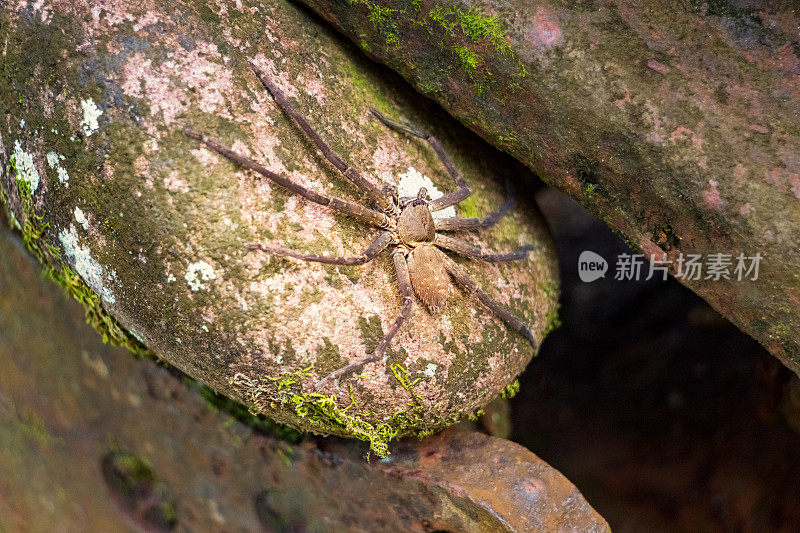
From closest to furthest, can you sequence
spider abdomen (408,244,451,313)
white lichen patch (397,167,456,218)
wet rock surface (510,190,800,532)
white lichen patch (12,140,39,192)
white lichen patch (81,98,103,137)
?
white lichen patch (81,98,103,137) < white lichen patch (12,140,39,192) < spider abdomen (408,244,451,313) < white lichen patch (397,167,456,218) < wet rock surface (510,190,800,532)

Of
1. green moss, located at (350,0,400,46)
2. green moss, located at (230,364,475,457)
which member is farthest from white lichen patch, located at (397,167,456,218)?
green moss, located at (230,364,475,457)

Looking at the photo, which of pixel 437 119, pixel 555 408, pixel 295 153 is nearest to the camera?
pixel 295 153

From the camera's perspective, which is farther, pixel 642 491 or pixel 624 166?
pixel 642 491

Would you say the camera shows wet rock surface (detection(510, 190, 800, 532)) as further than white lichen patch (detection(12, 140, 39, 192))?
Yes

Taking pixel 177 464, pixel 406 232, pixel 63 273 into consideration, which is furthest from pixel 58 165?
pixel 177 464

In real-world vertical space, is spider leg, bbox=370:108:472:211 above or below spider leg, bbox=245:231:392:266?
above

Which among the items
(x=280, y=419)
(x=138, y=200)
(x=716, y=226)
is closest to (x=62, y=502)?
(x=280, y=419)

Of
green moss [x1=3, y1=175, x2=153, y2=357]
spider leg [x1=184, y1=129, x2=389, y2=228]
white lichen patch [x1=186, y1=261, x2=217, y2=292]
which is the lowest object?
green moss [x1=3, y1=175, x2=153, y2=357]

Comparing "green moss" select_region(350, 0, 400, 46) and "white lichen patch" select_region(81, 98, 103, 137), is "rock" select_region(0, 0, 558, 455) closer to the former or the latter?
"white lichen patch" select_region(81, 98, 103, 137)

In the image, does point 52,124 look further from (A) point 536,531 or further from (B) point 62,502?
(B) point 62,502
